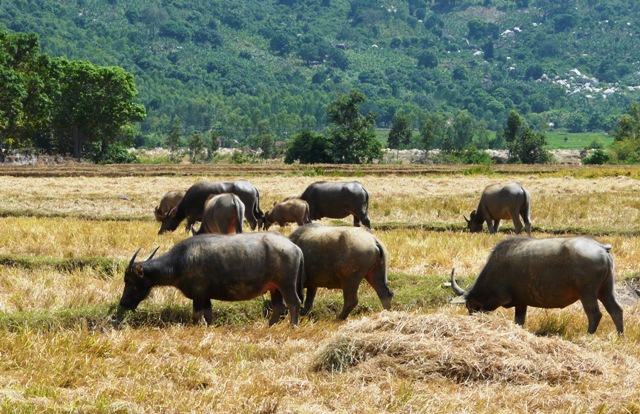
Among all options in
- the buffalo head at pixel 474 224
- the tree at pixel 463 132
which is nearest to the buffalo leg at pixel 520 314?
the buffalo head at pixel 474 224

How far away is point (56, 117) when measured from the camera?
63.8 metres

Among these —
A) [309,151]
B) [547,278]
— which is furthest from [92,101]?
[547,278]

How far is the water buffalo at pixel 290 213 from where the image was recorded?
17938mm

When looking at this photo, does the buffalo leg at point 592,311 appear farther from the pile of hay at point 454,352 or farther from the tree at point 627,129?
the tree at point 627,129

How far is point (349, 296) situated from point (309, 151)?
54.6 m

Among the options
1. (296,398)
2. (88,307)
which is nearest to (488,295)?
(296,398)

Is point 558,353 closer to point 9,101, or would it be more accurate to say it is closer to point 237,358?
point 237,358

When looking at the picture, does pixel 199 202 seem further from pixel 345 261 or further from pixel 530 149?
pixel 530 149

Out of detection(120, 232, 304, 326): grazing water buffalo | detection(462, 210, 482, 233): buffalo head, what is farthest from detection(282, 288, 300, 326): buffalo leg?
detection(462, 210, 482, 233): buffalo head

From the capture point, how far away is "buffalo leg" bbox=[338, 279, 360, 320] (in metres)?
9.80

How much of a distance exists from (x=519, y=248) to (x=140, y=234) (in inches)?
352

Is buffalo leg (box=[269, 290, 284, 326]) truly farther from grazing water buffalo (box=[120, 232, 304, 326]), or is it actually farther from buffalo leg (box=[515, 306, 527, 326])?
buffalo leg (box=[515, 306, 527, 326])

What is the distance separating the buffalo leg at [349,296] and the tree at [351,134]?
54.0 metres

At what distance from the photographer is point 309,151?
211ft
